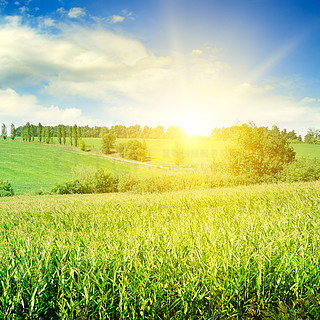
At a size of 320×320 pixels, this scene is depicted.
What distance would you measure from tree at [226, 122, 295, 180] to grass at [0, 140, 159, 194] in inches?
940

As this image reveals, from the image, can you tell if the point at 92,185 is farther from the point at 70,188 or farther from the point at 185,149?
the point at 185,149

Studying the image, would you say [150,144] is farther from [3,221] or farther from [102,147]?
[3,221]

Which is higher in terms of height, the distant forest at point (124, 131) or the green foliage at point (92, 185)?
the distant forest at point (124, 131)

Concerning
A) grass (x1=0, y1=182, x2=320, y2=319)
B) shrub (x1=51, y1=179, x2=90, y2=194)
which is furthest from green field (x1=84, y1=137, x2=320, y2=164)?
grass (x1=0, y1=182, x2=320, y2=319)

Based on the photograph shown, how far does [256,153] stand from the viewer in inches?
873

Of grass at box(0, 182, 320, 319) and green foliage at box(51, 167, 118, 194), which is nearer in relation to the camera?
grass at box(0, 182, 320, 319)

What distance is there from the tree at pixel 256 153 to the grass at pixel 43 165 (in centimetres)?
2388

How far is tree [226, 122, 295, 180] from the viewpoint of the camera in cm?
2200

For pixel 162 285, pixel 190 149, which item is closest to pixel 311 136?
pixel 190 149

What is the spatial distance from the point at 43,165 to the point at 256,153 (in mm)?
38609

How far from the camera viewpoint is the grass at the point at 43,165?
3972 centimetres

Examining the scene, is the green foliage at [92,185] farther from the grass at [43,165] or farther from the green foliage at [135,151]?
the green foliage at [135,151]

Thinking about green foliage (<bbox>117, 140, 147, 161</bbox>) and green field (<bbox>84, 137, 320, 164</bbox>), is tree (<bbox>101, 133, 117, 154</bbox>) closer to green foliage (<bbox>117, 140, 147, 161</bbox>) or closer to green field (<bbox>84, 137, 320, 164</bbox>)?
green field (<bbox>84, 137, 320, 164</bbox>)

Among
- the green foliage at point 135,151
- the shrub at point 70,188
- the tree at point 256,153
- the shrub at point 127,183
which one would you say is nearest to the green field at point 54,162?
the green foliage at point 135,151
